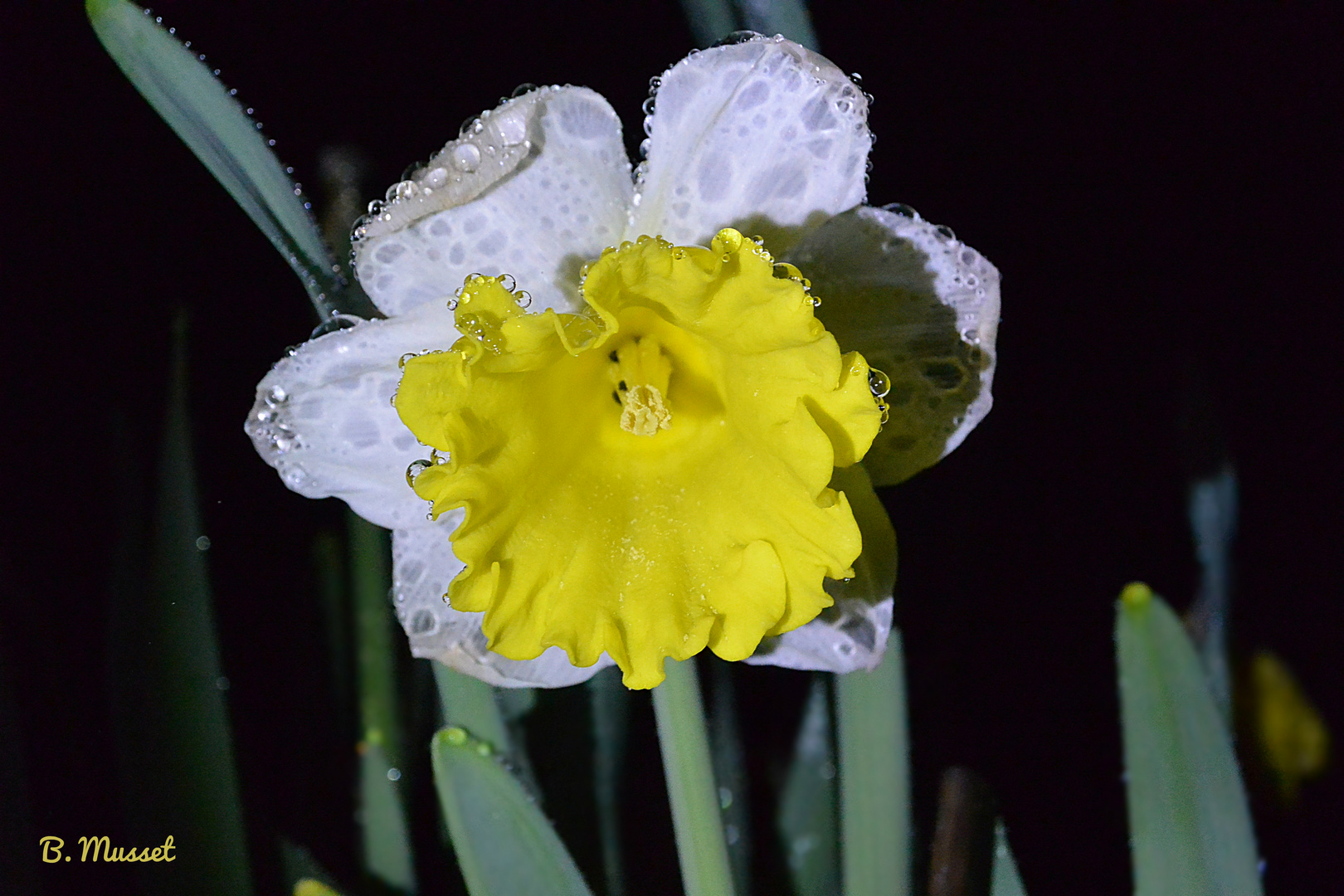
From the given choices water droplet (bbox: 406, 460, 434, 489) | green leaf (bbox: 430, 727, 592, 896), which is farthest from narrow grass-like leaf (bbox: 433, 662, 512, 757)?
water droplet (bbox: 406, 460, 434, 489)

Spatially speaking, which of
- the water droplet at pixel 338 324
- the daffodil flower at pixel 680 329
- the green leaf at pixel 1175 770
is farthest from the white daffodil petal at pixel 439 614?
the green leaf at pixel 1175 770

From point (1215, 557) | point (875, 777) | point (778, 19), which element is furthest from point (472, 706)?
point (1215, 557)

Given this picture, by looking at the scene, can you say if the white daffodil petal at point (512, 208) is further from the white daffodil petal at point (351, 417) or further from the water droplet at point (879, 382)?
the water droplet at point (879, 382)

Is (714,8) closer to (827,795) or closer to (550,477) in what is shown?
(550,477)

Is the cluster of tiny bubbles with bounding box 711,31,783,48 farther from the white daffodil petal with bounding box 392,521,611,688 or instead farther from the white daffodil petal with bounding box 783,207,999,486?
the white daffodil petal with bounding box 392,521,611,688

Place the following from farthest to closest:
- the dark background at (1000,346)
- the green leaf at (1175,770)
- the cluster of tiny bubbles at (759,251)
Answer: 1. the dark background at (1000,346)
2. the green leaf at (1175,770)
3. the cluster of tiny bubbles at (759,251)

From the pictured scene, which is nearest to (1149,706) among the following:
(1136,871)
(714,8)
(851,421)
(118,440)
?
(1136,871)
